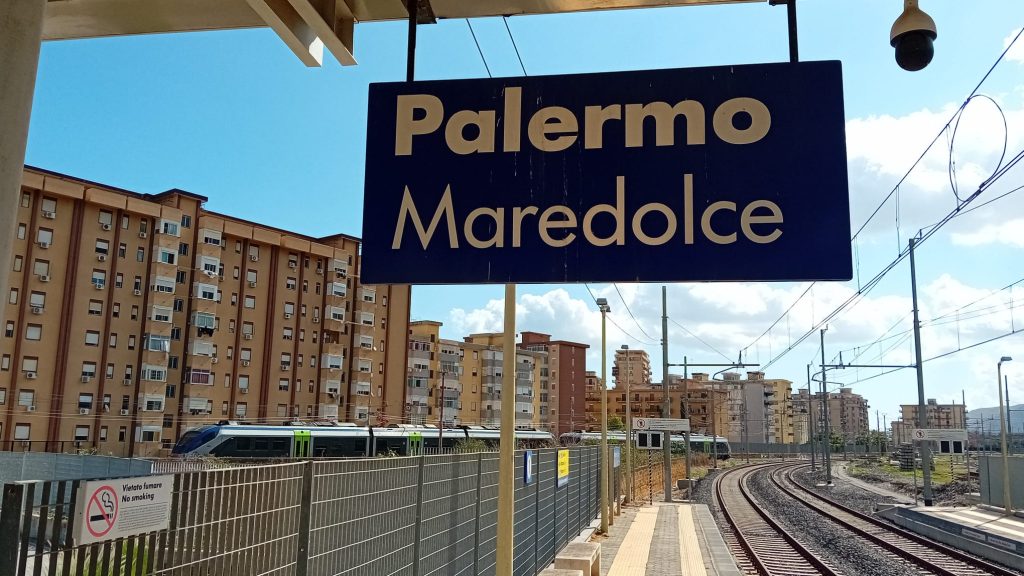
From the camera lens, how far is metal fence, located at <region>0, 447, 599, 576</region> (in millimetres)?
3148

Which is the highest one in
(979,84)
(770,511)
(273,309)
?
(273,309)

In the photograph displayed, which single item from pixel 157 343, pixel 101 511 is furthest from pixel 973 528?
pixel 157 343

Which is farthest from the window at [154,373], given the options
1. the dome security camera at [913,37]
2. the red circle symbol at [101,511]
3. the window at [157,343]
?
the dome security camera at [913,37]

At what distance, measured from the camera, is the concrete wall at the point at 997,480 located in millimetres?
28375

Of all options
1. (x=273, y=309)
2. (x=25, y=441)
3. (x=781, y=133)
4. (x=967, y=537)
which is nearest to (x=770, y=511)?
(x=967, y=537)

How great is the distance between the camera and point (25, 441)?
54281 mm

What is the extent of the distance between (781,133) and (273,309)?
74330 mm

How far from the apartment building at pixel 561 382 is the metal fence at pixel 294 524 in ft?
374

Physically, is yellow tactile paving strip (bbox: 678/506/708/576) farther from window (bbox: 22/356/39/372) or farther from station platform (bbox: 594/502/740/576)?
window (bbox: 22/356/39/372)

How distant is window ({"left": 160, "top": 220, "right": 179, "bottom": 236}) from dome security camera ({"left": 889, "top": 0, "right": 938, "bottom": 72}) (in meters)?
67.2

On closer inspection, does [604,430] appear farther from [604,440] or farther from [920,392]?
[920,392]

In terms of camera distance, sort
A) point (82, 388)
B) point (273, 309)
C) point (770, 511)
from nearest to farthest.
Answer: point (770, 511)
point (82, 388)
point (273, 309)

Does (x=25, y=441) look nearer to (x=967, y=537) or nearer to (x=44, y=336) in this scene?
(x=44, y=336)

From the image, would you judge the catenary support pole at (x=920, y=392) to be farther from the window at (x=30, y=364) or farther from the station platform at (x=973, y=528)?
the window at (x=30, y=364)
